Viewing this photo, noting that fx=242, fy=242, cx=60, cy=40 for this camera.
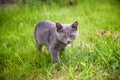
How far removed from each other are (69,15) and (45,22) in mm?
1997

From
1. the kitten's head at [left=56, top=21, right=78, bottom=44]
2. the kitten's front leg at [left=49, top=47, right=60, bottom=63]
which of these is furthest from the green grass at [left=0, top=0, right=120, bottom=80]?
the kitten's head at [left=56, top=21, right=78, bottom=44]

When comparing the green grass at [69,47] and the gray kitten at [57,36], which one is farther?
the gray kitten at [57,36]

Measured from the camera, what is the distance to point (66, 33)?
341 centimetres

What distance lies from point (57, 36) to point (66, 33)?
17 cm

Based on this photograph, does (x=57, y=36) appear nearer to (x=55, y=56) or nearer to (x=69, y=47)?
(x=55, y=56)

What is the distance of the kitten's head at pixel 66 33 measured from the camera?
11.2ft

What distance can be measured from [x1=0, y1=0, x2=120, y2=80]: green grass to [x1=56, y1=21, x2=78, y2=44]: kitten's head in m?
0.29

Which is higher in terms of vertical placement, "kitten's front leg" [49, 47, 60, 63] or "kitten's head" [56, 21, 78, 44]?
"kitten's head" [56, 21, 78, 44]

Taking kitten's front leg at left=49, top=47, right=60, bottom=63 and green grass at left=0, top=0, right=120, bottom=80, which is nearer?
green grass at left=0, top=0, right=120, bottom=80

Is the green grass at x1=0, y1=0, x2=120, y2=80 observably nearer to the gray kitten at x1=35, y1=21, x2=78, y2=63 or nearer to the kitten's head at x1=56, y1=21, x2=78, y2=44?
the gray kitten at x1=35, y1=21, x2=78, y2=63

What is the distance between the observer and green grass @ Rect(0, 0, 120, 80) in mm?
3109

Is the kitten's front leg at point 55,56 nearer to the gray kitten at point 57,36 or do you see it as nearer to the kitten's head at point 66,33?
the gray kitten at point 57,36

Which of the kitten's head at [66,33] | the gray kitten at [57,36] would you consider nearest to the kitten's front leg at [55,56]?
the gray kitten at [57,36]

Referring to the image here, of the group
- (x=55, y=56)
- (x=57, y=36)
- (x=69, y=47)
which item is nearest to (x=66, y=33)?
(x=57, y=36)
